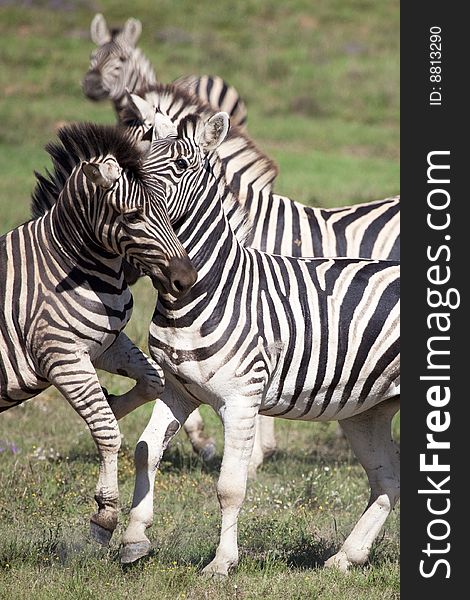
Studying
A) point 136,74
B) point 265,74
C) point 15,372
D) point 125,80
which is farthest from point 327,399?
point 265,74

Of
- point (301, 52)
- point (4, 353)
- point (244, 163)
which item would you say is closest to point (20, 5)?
point (301, 52)

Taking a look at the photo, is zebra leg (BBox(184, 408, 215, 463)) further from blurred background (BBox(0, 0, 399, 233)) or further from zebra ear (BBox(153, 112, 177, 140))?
blurred background (BBox(0, 0, 399, 233))

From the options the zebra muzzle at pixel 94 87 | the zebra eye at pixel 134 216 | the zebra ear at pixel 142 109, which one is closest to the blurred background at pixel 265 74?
the zebra muzzle at pixel 94 87

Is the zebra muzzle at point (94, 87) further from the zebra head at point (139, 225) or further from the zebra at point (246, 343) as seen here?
the zebra head at point (139, 225)

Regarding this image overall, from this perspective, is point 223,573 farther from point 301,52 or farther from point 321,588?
point 301,52

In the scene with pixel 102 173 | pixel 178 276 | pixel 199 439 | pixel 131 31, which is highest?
pixel 131 31

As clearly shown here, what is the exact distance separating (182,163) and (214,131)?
11.9 inches

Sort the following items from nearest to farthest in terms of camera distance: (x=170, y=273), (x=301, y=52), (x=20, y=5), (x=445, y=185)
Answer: (x=170, y=273), (x=445, y=185), (x=301, y=52), (x=20, y=5)

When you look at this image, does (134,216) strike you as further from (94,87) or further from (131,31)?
(131,31)

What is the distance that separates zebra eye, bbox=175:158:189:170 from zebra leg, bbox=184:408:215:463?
3.23 metres

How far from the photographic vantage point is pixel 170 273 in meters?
5.31

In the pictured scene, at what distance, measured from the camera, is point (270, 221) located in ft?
26.6

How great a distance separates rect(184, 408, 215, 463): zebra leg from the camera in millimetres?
8328

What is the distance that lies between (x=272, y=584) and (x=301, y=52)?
26076 millimetres
